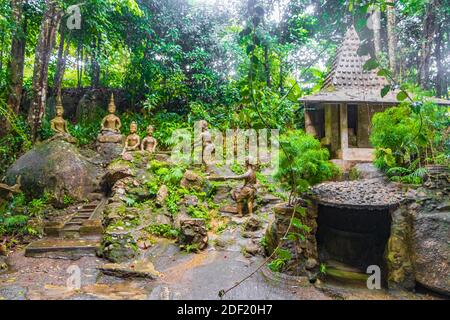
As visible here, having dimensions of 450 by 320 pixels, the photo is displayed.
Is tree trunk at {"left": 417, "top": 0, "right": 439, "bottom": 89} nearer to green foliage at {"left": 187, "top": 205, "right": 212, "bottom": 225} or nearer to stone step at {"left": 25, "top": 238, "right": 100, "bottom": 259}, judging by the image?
green foliage at {"left": 187, "top": 205, "right": 212, "bottom": 225}

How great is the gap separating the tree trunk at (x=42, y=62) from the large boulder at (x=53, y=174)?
2426mm

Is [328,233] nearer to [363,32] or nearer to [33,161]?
[363,32]

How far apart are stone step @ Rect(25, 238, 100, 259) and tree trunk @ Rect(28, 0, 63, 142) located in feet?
21.0

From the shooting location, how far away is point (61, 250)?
6992mm

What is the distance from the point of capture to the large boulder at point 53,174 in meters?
9.44

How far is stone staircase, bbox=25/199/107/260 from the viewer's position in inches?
274

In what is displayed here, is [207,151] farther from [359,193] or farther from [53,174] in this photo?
[359,193]

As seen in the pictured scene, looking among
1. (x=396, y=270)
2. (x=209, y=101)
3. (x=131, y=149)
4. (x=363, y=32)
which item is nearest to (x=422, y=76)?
(x=209, y=101)

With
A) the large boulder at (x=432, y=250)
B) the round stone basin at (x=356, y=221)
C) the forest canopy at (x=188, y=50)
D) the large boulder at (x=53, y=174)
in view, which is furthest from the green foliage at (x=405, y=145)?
the large boulder at (x=53, y=174)

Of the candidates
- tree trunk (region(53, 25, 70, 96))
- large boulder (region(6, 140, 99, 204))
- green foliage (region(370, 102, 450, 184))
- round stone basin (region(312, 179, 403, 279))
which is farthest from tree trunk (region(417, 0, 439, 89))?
tree trunk (region(53, 25, 70, 96))

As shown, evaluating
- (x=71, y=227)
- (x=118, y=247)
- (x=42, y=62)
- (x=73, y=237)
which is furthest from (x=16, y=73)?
(x=118, y=247)

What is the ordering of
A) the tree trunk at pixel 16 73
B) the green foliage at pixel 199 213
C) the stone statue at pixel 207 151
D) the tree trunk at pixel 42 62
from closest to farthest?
the green foliage at pixel 199 213 → the stone statue at pixel 207 151 → the tree trunk at pixel 42 62 → the tree trunk at pixel 16 73

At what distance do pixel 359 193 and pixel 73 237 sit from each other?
6720 mm

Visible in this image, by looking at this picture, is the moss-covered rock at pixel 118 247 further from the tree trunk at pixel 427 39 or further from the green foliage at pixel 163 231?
the tree trunk at pixel 427 39
